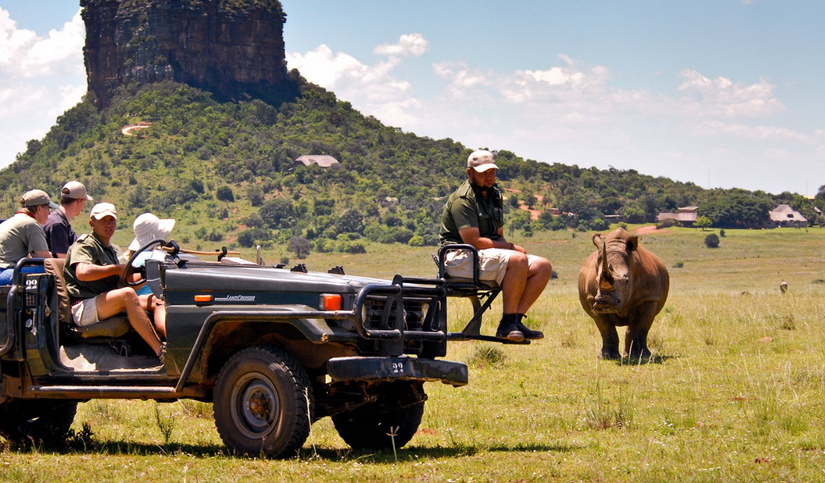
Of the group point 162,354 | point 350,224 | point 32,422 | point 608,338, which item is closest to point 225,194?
point 350,224

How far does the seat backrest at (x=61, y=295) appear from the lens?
30.2ft

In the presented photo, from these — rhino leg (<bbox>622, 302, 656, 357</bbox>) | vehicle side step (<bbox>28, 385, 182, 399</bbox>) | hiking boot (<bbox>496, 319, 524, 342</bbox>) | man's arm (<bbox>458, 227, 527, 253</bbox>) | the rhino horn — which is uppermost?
man's arm (<bbox>458, 227, 527, 253</bbox>)

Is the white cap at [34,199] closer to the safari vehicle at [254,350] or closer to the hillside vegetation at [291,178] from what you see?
the safari vehicle at [254,350]

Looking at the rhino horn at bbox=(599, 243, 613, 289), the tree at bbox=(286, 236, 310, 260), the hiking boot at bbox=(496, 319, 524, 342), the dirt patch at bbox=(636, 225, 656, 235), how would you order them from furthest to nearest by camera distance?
1. the dirt patch at bbox=(636, 225, 656, 235)
2. the tree at bbox=(286, 236, 310, 260)
3. the rhino horn at bbox=(599, 243, 613, 289)
4. the hiking boot at bbox=(496, 319, 524, 342)

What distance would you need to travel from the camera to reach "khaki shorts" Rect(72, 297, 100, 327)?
9.09 meters

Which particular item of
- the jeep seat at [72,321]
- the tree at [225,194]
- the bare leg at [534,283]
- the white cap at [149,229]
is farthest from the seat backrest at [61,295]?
the tree at [225,194]

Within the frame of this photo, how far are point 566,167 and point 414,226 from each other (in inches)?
1459

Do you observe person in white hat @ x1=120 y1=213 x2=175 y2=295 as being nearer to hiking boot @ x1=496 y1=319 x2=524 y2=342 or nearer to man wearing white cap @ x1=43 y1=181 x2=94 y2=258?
man wearing white cap @ x1=43 y1=181 x2=94 y2=258

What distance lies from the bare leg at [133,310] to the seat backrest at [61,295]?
0.46 meters

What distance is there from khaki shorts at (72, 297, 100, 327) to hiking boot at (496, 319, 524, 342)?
11.2 ft

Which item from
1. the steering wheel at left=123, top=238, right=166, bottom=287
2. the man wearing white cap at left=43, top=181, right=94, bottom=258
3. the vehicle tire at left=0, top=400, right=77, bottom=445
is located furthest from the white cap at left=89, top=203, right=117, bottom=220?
the vehicle tire at left=0, top=400, right=77, bottom=445

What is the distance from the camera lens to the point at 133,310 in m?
8.91

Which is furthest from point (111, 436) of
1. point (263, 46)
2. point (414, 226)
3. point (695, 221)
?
point (263, 46)

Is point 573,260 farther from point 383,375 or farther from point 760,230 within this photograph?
point 383,375
